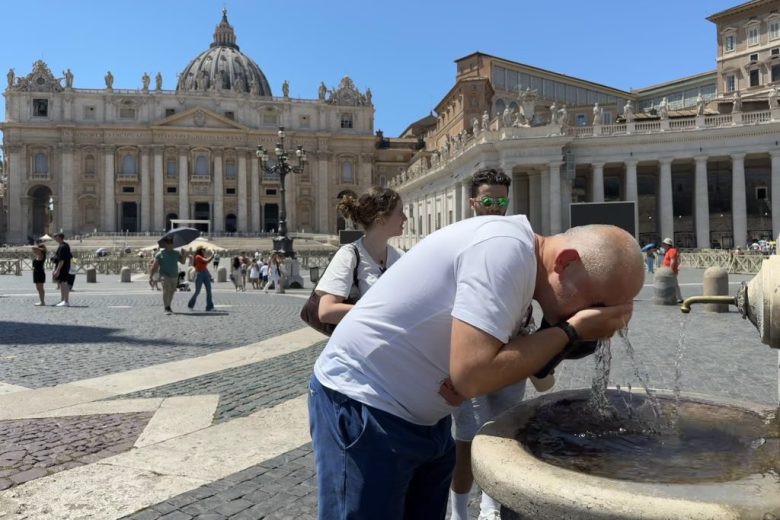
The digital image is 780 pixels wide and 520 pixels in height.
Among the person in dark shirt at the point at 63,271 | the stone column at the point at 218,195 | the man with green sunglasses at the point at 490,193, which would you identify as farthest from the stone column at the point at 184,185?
the man with green sunglasses at the point at 490,193

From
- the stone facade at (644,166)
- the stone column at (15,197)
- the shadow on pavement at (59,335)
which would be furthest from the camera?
the stone column at (15,197)

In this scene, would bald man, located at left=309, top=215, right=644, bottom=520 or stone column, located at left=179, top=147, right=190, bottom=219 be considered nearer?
bald man, located at left=309, top=215, right=644, bottom=520

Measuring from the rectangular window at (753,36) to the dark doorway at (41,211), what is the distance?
77.8 meters

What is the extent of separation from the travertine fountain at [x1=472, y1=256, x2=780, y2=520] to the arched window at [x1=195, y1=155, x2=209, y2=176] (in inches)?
3053

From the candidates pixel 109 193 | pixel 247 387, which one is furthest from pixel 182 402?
pixel 109 193

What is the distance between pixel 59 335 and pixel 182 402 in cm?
515

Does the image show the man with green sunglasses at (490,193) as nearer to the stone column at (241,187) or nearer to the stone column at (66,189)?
the stone column at (241,187)

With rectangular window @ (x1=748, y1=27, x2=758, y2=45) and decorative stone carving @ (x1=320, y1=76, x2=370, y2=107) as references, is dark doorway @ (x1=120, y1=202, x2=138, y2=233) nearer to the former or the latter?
decorative stone carving @ (x1=320, y1=76, x2=370, y2=107)

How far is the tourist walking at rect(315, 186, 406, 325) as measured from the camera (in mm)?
3129

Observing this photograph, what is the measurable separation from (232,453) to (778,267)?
3264 millimetres

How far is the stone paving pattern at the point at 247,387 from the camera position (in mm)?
4982

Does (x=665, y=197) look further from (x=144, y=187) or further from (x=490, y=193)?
(x=144, y=187)

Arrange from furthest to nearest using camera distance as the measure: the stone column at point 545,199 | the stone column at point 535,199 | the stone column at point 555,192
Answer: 1. the stone column at point 535,199
2. the stone column at point 545,199
3. the stone column at point 555,192

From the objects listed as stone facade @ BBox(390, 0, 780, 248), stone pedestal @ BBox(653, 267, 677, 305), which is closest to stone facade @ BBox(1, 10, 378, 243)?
stone facade @ BBox(390, 0, 780, 248)
